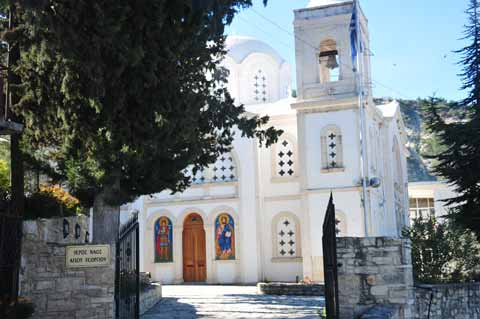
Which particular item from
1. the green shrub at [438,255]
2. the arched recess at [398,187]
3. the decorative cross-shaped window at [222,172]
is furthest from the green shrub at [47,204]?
the arched recess at [398,187]

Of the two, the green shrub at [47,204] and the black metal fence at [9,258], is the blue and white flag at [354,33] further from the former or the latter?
the black metal fence at [9,258]

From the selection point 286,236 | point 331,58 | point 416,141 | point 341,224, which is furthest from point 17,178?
point 416,141

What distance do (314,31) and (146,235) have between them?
428 inches

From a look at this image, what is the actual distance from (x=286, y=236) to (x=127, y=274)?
14157mm

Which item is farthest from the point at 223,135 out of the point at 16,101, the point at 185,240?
the point at 185,240

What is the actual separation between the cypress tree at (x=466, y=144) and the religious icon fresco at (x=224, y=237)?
898 centimetres

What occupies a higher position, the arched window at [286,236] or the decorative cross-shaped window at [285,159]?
the decorative cross-shaped window at [285,159]

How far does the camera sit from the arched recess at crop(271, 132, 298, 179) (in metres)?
25.1

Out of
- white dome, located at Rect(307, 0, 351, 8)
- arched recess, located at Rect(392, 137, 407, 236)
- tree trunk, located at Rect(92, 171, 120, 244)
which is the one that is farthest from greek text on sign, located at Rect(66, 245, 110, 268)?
arched recess, located at Rect(392, 137, 407, 236)

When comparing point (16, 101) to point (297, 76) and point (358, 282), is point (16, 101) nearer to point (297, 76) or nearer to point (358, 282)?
point (358, 282)

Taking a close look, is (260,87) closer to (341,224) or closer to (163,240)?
(163,240)

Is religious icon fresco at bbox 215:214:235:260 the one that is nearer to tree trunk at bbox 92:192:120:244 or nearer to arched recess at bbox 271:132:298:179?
arched recess at bbox 271:132:298:179

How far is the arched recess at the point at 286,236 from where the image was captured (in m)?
24.5

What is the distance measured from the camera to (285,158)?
25250 mm
